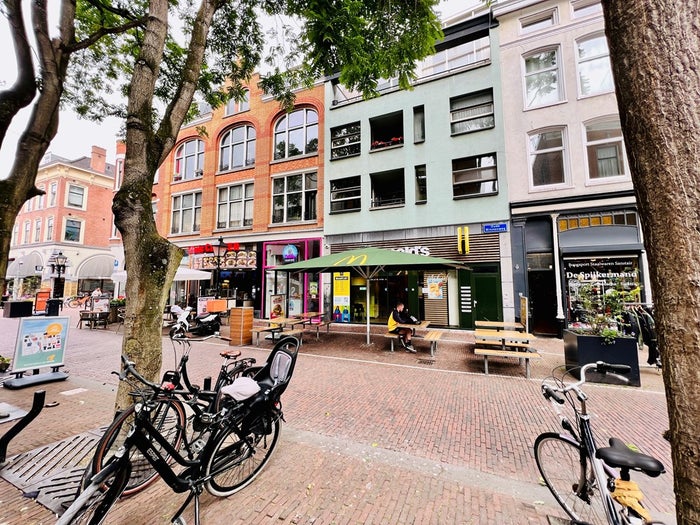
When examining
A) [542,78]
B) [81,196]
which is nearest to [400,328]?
[542,78]

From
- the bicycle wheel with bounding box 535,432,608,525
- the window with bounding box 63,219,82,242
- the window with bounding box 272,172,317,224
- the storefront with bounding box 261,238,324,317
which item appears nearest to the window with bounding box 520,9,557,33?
the window with bounding box 272,172,317,224

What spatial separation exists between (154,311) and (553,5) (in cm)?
1810

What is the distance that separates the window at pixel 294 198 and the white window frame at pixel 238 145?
107 inches

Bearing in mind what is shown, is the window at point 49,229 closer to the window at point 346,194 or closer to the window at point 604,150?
the window at point 346,194

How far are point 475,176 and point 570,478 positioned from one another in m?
12.3

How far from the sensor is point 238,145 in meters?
19.1

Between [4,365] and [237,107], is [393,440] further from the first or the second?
[237,107]

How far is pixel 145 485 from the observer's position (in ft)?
9.97

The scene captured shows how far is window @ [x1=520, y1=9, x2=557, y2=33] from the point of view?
12.7 metres

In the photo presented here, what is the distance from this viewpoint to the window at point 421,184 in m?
14.1

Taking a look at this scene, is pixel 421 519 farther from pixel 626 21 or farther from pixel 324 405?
pixel 626 21

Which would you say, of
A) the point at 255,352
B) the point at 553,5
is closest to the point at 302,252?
the point at 255,352

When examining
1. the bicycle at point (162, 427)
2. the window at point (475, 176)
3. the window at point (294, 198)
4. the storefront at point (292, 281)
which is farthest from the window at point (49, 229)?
the window at point (475, 176)

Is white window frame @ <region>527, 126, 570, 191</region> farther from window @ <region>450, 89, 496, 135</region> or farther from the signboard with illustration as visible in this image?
the signboard with illustration
